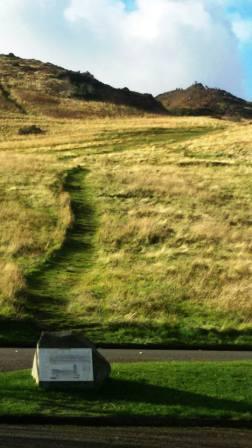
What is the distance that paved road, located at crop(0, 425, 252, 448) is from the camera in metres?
10.3

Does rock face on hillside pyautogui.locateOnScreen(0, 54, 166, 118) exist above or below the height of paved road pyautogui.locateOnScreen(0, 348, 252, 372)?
above

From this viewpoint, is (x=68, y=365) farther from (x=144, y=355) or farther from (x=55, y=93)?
(x=55, y=93)

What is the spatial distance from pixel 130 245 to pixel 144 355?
13.9 m

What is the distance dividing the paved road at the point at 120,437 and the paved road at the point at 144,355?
4374mm

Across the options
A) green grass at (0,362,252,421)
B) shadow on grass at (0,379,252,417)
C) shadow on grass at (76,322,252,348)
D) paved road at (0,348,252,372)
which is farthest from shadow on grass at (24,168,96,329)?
shadow on grass at (0,379,252,417)

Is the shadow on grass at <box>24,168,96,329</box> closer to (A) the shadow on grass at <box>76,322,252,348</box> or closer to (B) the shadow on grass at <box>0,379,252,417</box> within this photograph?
(A) the shadow on grass at <box>76,322,252,348</box>

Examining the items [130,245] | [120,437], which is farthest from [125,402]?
[130,245]

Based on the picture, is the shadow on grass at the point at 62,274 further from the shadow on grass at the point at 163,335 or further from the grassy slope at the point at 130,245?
the shadow on grass at the point at 163,335

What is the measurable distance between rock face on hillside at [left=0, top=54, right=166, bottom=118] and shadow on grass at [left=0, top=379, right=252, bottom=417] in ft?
338

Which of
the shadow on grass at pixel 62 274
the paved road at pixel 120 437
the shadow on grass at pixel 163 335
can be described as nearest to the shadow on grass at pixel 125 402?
the paved road at pixel 120 437

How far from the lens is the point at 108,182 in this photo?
45.2 m

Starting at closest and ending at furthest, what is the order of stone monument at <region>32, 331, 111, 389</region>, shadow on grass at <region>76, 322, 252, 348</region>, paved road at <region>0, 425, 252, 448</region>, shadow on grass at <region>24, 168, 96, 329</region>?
paved road at <region>0, 425, 252, 448</region> → stone monument at <region>32, 331, 111, 389</region> → shadow on grass at <region>76, 322, 252, 348</region> → shadow on grass at <region>24, 168, 96, 329</region>

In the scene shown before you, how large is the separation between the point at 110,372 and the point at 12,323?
22.8 feet

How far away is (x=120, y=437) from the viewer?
10680mm
